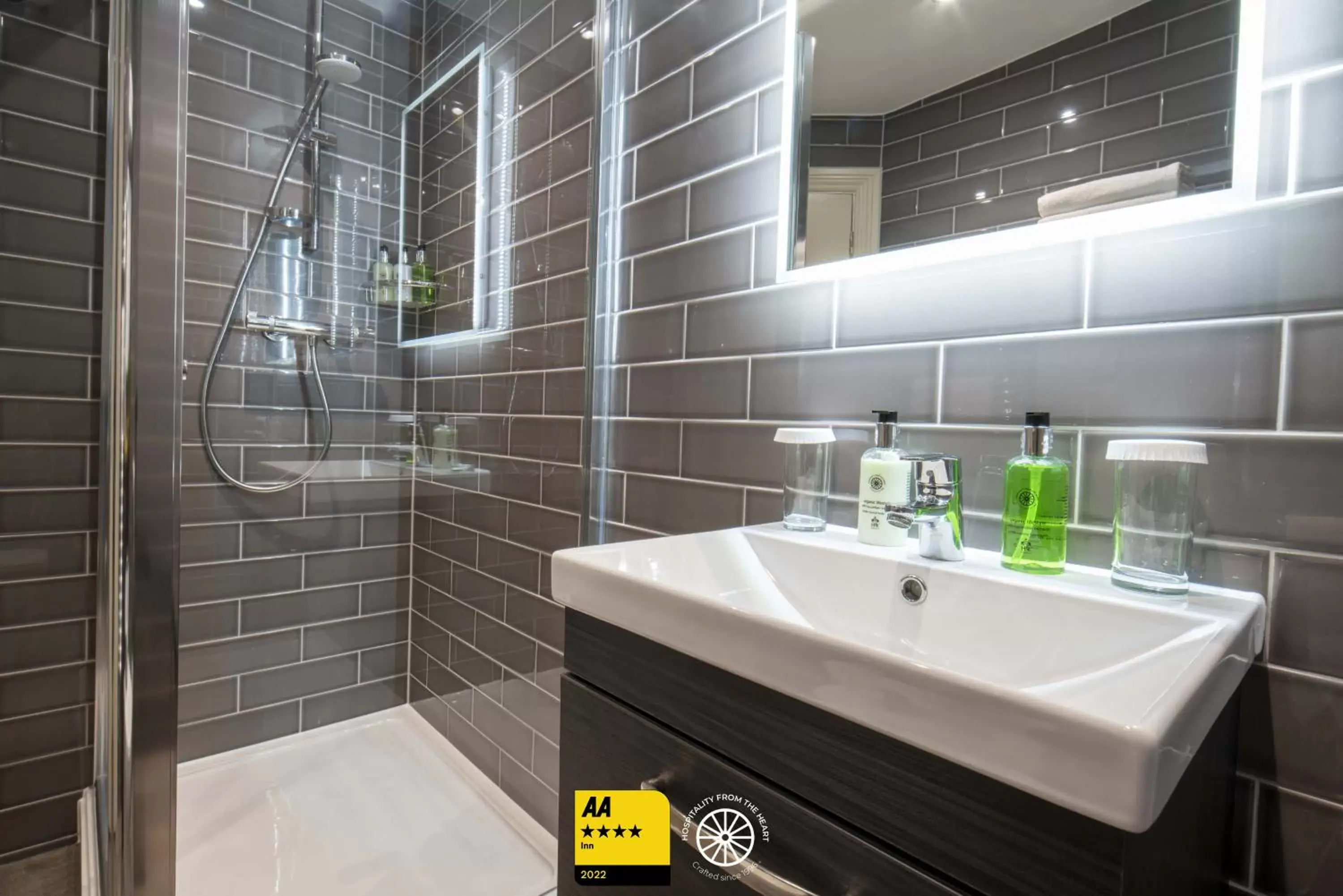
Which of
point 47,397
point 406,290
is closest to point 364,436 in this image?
point 406,290

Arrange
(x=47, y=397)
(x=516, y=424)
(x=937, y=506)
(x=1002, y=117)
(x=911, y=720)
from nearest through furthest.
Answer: (x=911, y=720) → (x=937, y=506) → (x=1002, y=117) → (x=47, y=397) → (x=516, y=424)

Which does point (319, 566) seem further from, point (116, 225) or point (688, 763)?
point (688, 763)

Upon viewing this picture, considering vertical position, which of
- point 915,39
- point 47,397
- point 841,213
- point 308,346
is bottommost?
point 47,397

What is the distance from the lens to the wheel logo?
543 millimetres

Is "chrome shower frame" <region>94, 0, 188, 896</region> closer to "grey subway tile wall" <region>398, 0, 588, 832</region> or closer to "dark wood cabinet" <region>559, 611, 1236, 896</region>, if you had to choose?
"grey subway tile wall" <region>398, 0, 588, 832</region>

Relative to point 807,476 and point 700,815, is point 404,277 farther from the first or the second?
point 700,815

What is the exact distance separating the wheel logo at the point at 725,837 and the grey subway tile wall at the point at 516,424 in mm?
965

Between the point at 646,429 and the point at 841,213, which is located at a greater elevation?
the point at 841,213

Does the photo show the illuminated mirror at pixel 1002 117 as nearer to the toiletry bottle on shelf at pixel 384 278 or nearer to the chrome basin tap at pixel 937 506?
the chrome basin tap at pixel 937 506

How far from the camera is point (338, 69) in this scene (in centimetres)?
179

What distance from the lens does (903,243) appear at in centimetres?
95

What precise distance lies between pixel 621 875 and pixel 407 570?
1.56 metres

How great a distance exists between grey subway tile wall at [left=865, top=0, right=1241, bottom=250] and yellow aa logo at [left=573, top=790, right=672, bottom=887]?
820 mm

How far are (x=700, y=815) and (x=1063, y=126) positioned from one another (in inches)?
35.6
